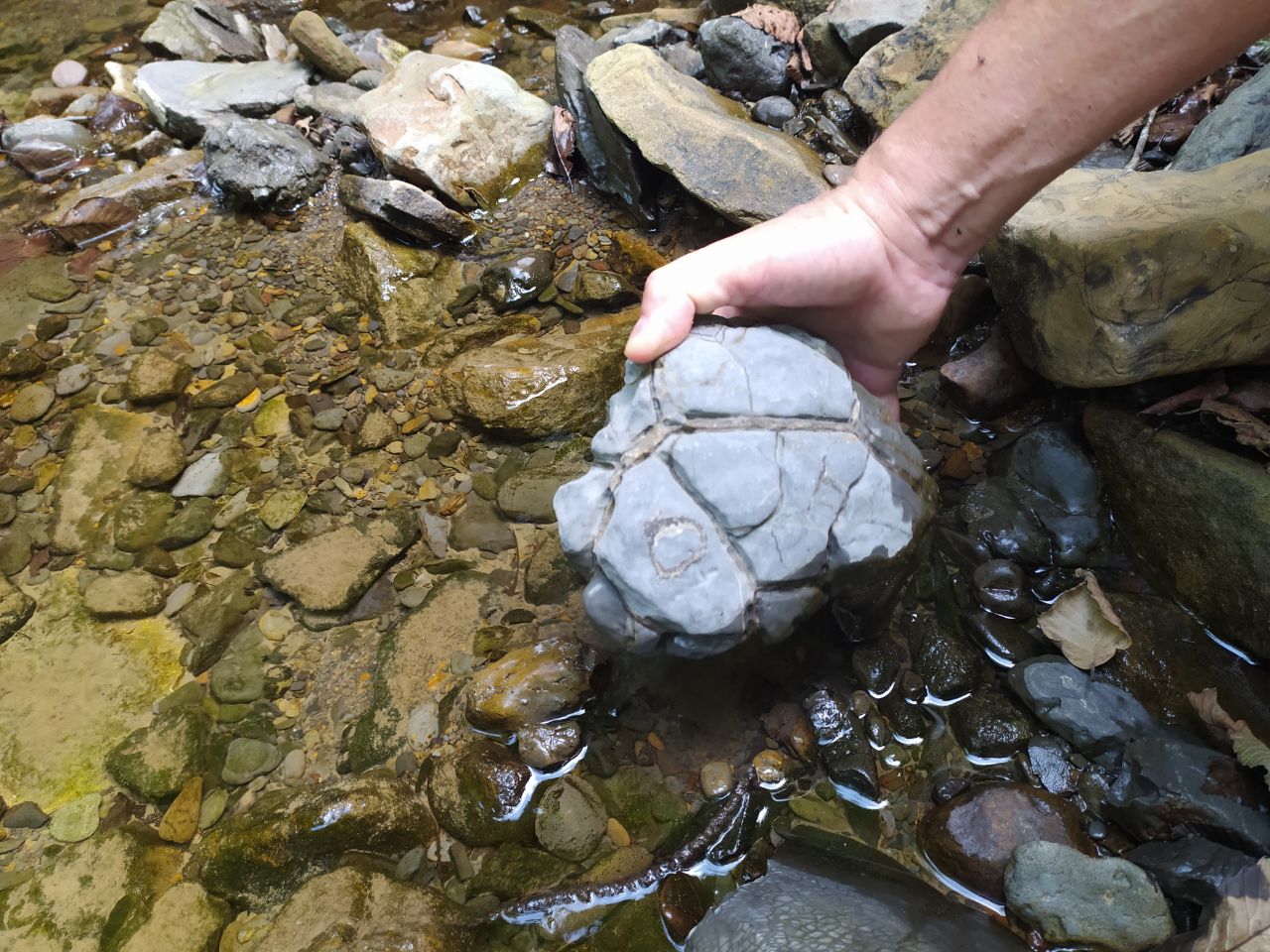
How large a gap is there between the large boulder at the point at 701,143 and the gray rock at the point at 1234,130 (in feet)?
4.15

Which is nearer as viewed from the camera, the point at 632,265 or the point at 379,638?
the point at 379,638

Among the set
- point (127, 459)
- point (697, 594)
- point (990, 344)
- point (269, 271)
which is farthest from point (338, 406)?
point (990, 344)

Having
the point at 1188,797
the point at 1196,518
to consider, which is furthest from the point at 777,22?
the point at 1188,797

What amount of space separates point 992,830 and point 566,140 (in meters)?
3.57

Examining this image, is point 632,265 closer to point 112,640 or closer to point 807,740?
point 807,740

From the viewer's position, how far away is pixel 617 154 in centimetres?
368

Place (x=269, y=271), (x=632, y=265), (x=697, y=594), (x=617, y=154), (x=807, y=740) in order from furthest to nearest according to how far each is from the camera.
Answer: (x=269, y=271) → (x=617, y=154) → (x=632, y=265) → (x=807, y=740) → (x=697, y=594)

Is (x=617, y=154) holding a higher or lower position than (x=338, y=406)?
higher

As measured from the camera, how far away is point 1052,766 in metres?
2.01

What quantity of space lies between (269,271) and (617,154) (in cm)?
180

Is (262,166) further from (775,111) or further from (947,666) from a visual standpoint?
(947,666)

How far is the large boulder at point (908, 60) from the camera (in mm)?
3398

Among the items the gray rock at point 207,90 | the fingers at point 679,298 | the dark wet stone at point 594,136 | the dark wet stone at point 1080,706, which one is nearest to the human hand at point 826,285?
the fingers at point 679,298

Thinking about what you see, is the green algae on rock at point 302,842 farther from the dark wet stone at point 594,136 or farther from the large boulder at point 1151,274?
the dark wet stone at point 594,136
